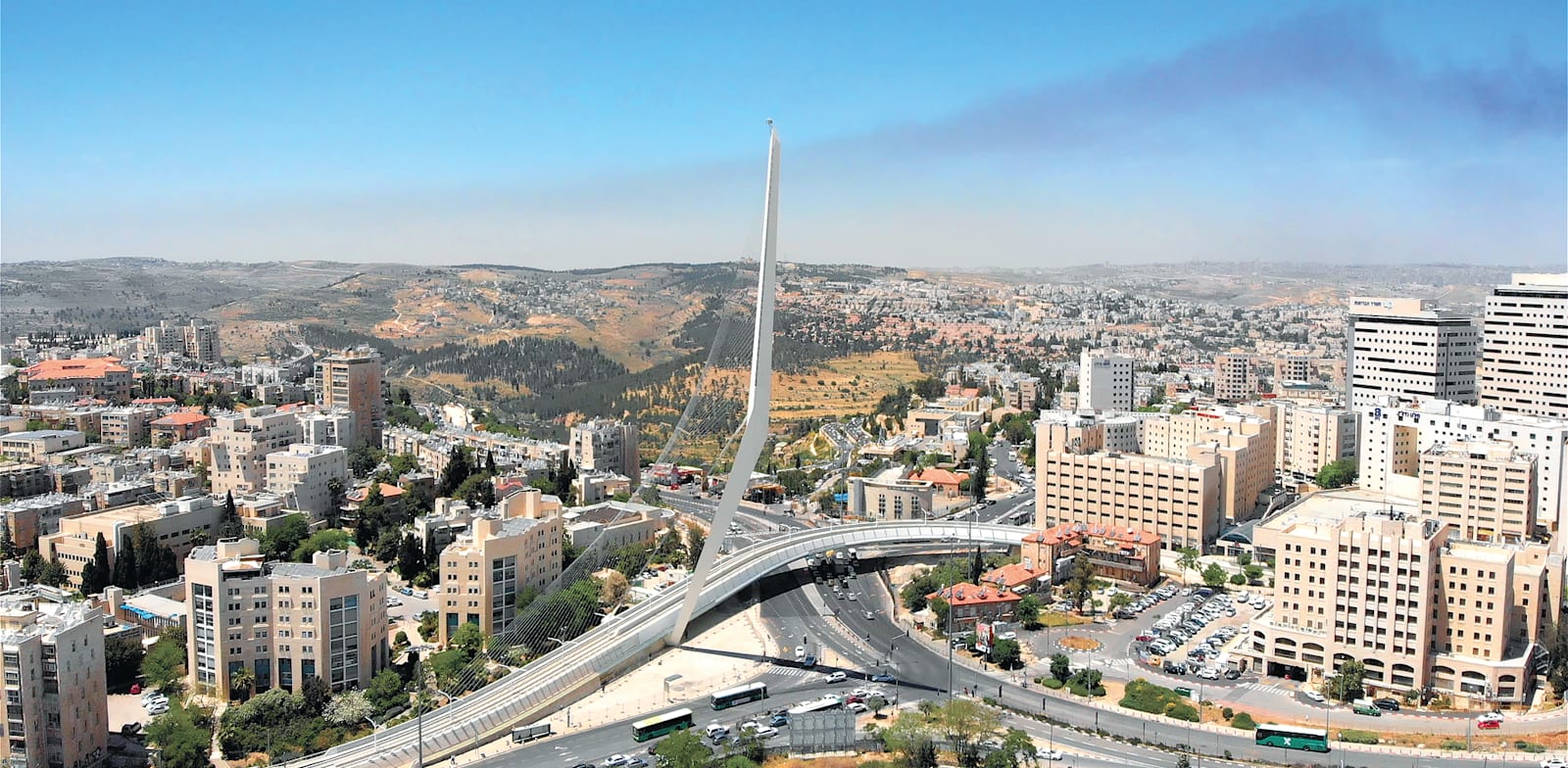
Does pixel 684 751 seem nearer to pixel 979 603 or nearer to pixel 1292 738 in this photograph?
pixel 1292 738

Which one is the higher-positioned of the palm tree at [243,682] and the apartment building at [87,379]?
the apartment building at [87,379]

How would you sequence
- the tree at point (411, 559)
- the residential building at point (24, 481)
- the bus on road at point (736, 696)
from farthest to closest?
1. the residential building at point (24, 481)
2. the tree at point (411, 559)
3. the bus on road at point (736, 696)

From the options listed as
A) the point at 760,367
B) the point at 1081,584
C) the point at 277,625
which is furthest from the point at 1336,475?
the point at 277,625

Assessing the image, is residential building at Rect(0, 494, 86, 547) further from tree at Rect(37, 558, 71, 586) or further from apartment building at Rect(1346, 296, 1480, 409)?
apartment building at Rect(1346, 296, 1480, 409)

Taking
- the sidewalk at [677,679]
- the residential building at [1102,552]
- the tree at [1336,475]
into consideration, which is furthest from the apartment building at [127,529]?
the tree at [1336,475]

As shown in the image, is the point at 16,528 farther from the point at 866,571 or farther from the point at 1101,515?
the point at 1101,515

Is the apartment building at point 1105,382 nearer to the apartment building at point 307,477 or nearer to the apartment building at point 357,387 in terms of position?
the apartment building at point 357,387
